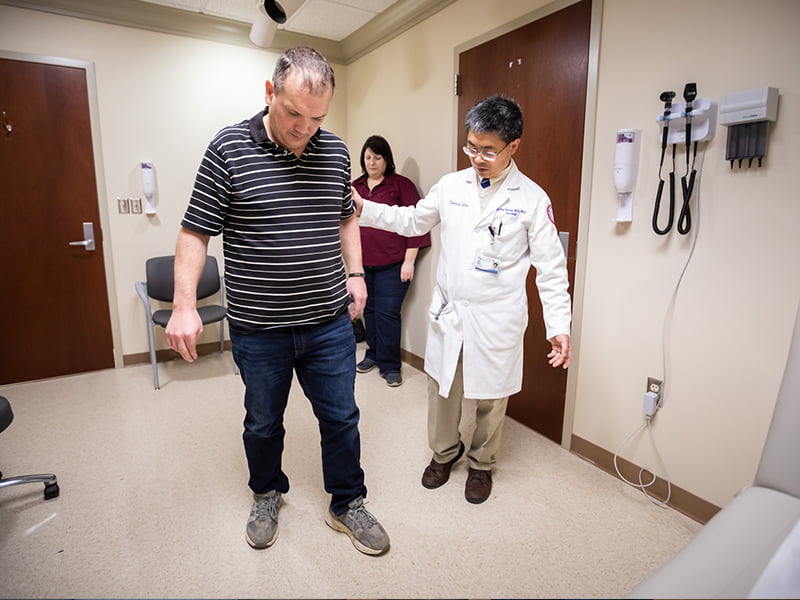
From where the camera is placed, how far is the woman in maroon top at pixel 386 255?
3115 mm

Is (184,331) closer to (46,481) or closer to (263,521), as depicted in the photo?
(263,521)

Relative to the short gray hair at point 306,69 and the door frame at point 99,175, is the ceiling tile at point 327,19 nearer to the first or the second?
the door frame at point 99,175

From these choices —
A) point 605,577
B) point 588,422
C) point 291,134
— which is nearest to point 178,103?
point 291,134

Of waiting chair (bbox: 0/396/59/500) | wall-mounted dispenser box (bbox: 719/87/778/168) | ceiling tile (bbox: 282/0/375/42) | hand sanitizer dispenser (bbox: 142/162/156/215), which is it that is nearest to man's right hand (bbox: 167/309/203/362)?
waiting chair (bbox: 0/396/59/500)

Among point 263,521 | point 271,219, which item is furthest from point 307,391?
point 271,219

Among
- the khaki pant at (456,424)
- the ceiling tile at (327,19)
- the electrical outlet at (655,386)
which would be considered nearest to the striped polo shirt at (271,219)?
the khaki pant at (456,424)

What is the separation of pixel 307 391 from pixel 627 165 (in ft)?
4.86

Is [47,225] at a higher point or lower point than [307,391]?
higher

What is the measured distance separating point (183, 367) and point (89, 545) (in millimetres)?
1860

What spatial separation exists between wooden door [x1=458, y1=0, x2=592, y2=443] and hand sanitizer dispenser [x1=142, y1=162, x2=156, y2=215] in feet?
7.17

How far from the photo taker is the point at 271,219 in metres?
1.41

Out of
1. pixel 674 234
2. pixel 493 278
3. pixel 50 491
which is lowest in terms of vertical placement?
pixel 50 491

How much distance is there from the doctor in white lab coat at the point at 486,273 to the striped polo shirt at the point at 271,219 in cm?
31

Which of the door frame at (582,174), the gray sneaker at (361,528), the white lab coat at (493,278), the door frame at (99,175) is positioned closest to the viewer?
the gray sneaker at (361,528)
